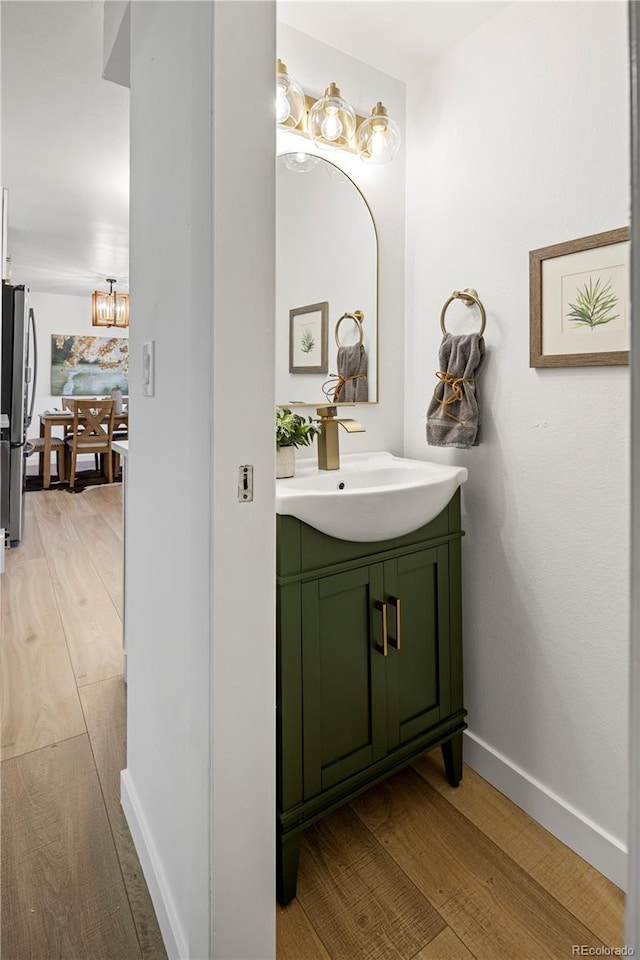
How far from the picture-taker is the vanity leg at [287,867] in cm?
131

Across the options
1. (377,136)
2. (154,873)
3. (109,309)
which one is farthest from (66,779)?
(109,309)

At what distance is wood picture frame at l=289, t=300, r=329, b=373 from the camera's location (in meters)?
1.78

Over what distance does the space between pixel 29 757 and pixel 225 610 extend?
1326 millimetres

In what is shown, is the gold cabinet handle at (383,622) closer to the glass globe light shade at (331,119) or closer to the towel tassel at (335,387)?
the towel tassel at (335,387)

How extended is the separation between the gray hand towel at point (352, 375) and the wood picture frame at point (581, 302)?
57 centimetres

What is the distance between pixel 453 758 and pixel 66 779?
1179mm

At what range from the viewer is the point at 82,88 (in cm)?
237

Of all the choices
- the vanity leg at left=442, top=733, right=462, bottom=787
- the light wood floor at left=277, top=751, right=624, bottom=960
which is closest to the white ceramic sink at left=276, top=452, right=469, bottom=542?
the vanity leg at left=442, top=733, right=462, bottom=787

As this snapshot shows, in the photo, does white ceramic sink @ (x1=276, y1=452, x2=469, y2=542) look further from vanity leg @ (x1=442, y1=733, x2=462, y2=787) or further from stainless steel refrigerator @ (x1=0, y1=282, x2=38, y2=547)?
stainless steel refrigerator @ (x1=0, y1=282, x2=38, y2=547)

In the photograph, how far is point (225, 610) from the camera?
95 centimetres

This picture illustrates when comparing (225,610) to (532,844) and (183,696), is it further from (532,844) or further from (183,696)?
(532,844)

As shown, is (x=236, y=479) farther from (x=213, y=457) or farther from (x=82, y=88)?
(x=82, y=88)

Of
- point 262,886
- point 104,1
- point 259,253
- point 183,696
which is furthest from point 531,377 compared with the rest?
point 104,1

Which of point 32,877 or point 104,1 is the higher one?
point 104,1
